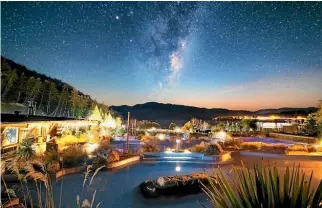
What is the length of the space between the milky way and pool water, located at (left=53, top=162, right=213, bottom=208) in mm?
3767

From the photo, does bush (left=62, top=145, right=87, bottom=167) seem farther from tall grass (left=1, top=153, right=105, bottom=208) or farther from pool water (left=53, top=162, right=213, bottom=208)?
tall grass (left=1, top=153, right=105, bottom=208)

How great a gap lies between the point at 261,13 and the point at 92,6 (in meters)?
3.64

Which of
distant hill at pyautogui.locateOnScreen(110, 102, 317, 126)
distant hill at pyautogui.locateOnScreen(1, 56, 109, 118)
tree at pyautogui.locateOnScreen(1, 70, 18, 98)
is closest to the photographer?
tree at pyautogui.locateOnScreen(1, 70, 18, 98)

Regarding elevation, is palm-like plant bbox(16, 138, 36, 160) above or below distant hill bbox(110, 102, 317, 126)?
below

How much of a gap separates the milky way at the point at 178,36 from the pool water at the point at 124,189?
12.4 ft

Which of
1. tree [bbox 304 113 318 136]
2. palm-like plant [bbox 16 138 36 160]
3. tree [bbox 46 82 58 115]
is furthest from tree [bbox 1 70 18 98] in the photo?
tree [bbox 304 113 318 136]

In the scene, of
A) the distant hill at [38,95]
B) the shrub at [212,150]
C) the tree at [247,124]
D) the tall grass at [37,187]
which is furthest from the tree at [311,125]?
the distant hill at [38,95]

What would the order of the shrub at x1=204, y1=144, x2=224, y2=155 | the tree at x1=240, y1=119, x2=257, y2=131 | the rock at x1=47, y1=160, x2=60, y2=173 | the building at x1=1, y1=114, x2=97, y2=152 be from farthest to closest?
the tree at x1=240, y1=119, x2=257, y2=131
the shrub at x1=204, y1=144, x2=224, y2=155
the building at x1=1, y1=114, x2=97, y2=152
the rock at x1=47, y1=160, x2=60, y2=173

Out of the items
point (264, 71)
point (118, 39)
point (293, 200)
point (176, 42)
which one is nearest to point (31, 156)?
point (118, 39)

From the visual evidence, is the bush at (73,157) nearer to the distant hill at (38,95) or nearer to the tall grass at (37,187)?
the tall grass at (37,187)

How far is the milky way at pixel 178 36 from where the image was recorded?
6211 millimetres

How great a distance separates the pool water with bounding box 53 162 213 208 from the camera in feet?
18.5

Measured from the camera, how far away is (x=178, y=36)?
34.1ft

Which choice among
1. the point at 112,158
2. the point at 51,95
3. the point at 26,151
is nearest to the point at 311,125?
the point at 112,158
